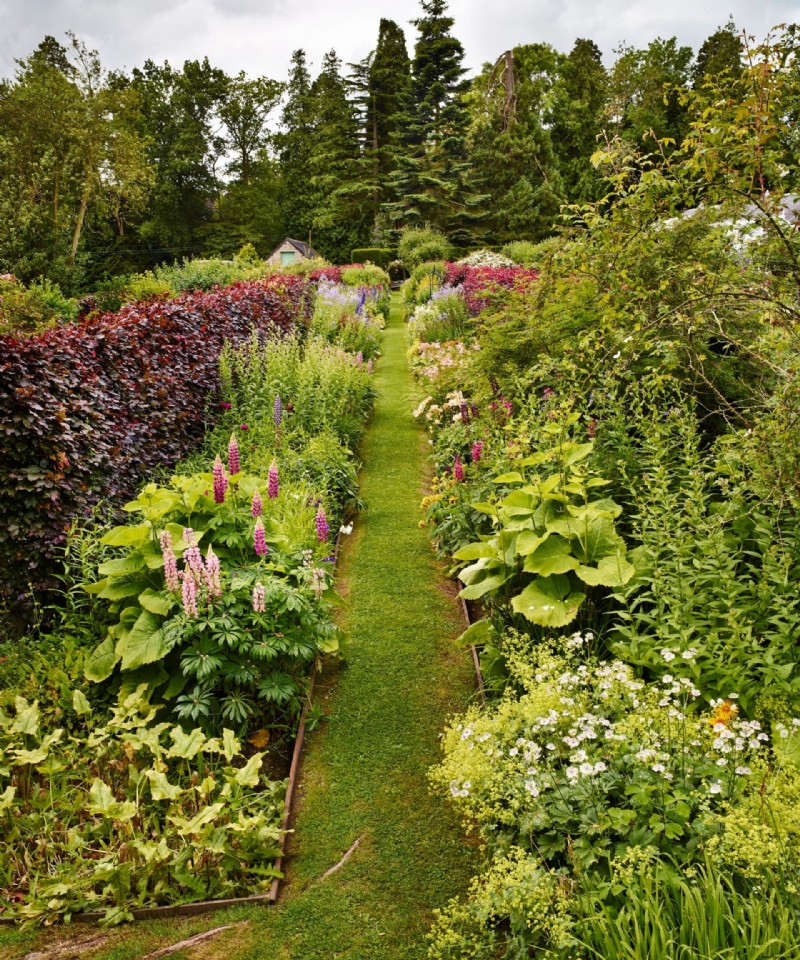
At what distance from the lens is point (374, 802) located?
10.1ft

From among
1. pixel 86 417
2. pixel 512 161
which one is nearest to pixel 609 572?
pixel 86 417

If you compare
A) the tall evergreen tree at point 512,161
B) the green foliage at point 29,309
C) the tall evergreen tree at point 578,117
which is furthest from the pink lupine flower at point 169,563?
the tall evergreen tree at point 578,117

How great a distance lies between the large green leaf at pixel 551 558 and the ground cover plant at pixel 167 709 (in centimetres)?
115

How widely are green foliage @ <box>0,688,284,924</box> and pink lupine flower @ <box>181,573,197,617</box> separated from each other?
1.68 feet

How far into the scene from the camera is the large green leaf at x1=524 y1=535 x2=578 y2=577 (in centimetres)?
331

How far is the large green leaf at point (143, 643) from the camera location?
320 cm

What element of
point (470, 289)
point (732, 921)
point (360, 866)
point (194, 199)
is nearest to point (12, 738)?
point (360, 866)

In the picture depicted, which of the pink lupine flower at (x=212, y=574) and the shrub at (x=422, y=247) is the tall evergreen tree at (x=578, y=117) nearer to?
the shrub at (x=422, y=247)

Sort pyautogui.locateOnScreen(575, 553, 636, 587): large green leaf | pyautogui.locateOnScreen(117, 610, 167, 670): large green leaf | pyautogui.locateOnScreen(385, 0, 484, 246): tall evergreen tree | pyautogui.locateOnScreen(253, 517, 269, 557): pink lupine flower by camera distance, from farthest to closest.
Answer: pyautogui.locateOnScreen(385, 0, 484, 246): tall evergreen tree
pyautogui.locateOnScreen(253, 517, 269, 557): pink lupine flower
pyautogui.locateOnScreen(117, 610, 167, 670): large green leaf
pyautogui.locateOnScreen(575, 553, 636, 587): large green leaf

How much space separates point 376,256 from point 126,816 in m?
32.0

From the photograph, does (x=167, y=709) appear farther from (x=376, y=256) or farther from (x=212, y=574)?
(x=376, y=256)

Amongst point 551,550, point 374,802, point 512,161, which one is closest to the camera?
point 374,802

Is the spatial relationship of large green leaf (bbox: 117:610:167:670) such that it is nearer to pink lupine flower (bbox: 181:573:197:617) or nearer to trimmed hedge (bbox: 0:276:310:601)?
pink lupine flower (bbox: 181:573:197:617)

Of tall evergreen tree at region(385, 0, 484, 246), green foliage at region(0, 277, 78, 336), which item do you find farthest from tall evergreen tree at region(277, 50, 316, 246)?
green foliage at region(0, 277, 78, 336)
